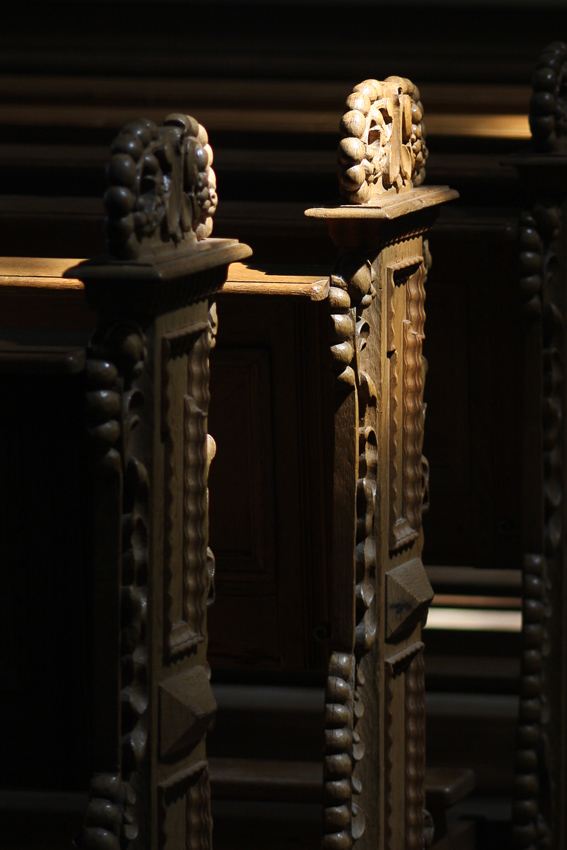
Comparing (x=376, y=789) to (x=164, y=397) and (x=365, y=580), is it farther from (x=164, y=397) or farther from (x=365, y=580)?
(x=164, y=397)

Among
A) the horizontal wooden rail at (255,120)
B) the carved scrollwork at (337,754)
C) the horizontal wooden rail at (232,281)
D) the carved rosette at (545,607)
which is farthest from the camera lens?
the horizontal wooden rail at (255,120)

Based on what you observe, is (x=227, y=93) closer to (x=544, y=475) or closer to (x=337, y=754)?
(x=544, y=475)

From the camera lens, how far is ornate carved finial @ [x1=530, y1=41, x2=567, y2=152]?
9.30 ft

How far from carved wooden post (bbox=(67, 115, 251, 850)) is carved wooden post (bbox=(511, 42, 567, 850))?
0.91 metres

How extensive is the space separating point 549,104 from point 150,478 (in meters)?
1.26

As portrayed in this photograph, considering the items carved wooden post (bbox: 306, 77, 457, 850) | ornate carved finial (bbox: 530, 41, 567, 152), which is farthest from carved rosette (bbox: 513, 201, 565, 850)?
carved wooden post (bbox: 306, 77, 457, 850)

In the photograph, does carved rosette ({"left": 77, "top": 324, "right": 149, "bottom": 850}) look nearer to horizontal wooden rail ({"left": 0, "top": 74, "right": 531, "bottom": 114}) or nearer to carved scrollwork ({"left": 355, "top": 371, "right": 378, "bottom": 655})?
carved scrollwork ({"left": 355, "top": 371, "right": 378, "bottom": 655})

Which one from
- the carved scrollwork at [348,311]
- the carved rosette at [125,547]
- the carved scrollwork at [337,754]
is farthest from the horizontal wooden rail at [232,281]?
the carved scrollwork at [337,754]

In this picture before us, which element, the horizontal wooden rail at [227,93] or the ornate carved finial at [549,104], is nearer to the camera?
the ornate carved finial at [549,104]

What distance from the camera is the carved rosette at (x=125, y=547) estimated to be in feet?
6.29

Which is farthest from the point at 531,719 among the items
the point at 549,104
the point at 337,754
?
the point at 549,104

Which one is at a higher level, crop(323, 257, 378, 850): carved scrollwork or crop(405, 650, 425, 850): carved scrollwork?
crop(323, 257, 378, 850): carved scrollwork

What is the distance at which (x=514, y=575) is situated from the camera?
11.8 ft

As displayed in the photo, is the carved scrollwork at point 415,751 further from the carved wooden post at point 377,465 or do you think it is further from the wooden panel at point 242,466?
the wooden panel at point 242,466
